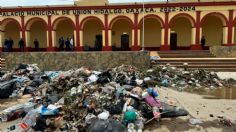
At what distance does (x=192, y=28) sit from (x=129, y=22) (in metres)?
6.23

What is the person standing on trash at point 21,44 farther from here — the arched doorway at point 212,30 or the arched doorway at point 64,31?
the arched doorway at point 212,30

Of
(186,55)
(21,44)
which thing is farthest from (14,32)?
(186,55)

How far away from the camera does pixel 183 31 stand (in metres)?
29.7

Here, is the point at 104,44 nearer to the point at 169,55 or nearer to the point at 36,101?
the point at 169,55

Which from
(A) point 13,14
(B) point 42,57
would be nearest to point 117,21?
(A) point 13,14

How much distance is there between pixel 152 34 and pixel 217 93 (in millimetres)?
19941

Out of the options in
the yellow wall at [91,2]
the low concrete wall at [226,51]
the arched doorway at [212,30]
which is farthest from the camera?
the yellow wall at [91,2]

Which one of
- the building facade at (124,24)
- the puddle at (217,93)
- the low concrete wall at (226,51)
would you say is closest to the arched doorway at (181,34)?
the building facade at (124,24)

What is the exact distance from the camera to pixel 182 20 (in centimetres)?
2964

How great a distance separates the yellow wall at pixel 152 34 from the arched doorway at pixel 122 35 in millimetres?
1743

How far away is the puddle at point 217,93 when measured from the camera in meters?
9.96

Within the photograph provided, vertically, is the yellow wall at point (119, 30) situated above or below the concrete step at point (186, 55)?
above

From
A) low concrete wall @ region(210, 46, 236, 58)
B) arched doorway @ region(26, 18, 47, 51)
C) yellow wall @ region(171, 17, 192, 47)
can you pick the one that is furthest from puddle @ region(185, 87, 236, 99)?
arched doorway @ region(26, 18, 47, 51)

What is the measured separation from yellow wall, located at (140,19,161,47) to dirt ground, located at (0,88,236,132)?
66.1 feet
